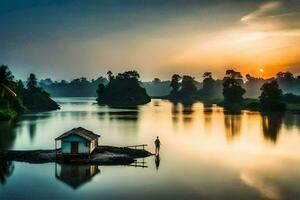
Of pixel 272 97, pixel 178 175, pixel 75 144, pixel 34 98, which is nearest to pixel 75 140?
pixel 75 144

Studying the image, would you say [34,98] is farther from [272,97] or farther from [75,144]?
[75,144]

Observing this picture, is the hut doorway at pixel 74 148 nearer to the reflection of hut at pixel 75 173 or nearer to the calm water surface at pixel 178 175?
the reflection of hut at pixel 75 173

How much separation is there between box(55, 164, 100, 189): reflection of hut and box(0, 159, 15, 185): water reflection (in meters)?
3.70

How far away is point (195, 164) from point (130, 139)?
63.3 feet

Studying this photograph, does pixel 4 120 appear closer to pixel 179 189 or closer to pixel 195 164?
pixel 195 164

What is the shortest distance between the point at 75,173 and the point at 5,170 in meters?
6.16

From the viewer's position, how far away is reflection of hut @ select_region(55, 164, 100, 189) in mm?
30719

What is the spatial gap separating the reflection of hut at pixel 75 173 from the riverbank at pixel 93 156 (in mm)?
1240

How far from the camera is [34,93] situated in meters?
146

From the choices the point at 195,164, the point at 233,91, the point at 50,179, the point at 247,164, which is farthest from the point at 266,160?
the point at 233,91

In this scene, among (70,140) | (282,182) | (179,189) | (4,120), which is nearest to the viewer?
(179,189)

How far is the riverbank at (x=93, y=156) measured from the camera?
37156 mm

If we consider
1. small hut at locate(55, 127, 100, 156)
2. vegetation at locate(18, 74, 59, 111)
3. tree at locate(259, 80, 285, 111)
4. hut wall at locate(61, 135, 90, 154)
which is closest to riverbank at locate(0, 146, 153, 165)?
small hut at locate(55, 127, 100, 156)

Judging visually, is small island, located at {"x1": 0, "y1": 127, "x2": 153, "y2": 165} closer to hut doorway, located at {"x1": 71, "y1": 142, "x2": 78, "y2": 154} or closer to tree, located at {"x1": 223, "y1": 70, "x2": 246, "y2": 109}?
hut doorway, located at {"x1": 71, "y1": 142, "x2": 78, "y2": 154}
